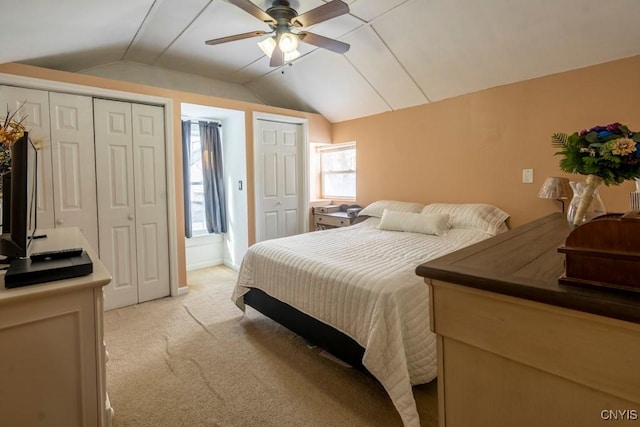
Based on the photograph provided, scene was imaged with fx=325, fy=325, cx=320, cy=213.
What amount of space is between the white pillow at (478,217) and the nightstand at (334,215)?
123 centimetres

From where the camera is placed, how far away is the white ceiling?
2.30 m

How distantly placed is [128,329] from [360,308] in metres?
2.10

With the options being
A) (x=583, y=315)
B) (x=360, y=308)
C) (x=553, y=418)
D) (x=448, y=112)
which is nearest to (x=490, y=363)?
(x=553, y=418)

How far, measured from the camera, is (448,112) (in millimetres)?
3660

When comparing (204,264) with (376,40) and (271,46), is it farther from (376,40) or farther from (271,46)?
(376,40)

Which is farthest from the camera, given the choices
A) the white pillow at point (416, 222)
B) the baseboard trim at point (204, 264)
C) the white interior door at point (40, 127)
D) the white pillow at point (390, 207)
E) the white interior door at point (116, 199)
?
the baseboard trim at point (204, 264)

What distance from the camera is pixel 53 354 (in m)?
1.05

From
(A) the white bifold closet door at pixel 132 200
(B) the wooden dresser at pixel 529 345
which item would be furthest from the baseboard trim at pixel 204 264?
(B) the wooden dresser at pixel 529 345

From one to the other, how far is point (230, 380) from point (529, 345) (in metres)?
1.80

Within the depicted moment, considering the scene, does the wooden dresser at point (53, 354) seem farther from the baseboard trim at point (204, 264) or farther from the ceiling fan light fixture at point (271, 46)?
the baseboard trim at point (204, 264)

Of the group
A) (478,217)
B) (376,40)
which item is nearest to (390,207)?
(478,217)

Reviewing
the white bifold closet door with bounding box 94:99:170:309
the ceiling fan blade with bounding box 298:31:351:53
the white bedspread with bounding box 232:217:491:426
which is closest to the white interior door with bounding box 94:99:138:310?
the white bifold closet door with bounding box 94:99:170:309

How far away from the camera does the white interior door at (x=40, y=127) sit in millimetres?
2625

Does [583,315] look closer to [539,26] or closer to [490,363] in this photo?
[490,363]
